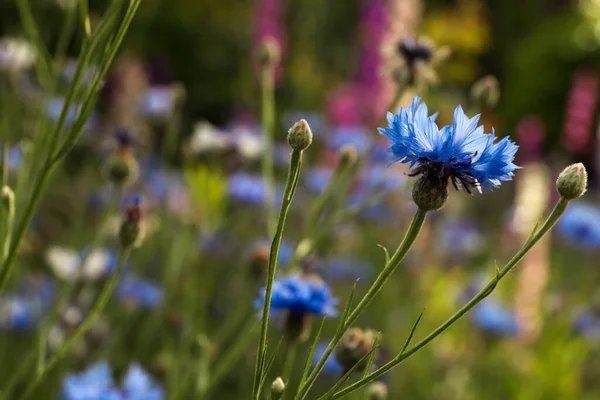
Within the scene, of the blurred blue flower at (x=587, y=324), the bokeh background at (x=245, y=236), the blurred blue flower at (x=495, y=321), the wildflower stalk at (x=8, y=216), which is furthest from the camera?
the blurred blue flower at (x=587, y=324)

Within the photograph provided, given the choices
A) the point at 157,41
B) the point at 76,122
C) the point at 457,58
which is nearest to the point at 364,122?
the point at 157,41

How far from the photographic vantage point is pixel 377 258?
9.39 ft

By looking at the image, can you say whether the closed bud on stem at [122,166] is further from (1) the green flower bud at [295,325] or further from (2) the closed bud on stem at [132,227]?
(1) the green flower bud at [295,325]

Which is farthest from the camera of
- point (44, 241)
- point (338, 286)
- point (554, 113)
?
point (554, 113)

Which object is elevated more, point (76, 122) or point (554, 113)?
point (554, 113)

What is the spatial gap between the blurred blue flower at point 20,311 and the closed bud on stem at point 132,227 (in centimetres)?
56

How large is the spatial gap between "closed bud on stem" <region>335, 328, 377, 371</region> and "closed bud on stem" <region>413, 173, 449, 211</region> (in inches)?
10.3

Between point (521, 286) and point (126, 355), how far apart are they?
3.36ft

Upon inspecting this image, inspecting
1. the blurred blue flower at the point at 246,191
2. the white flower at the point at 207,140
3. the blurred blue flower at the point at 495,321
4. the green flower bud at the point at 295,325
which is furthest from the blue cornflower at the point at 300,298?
the blurred blue flower at the point at 495,321

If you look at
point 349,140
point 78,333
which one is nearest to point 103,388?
point 78,333

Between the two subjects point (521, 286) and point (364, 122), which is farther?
point (364, 122)

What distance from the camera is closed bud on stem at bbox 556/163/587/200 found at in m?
0.51

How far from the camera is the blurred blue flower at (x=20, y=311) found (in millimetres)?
1312

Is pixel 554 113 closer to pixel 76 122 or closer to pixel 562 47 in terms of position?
pixel 562 47
